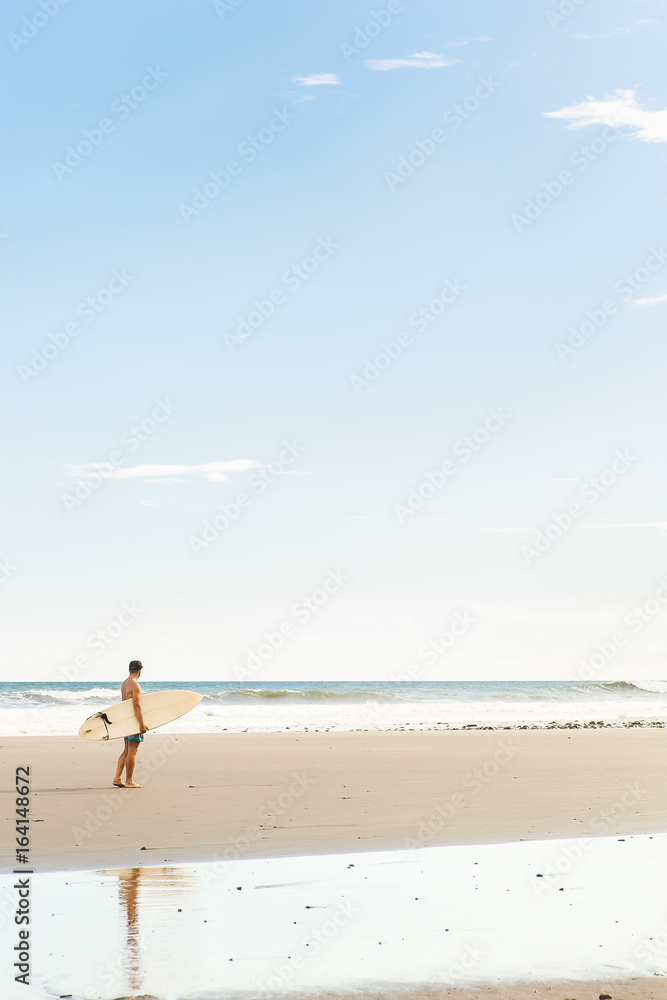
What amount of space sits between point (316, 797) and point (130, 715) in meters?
3.12

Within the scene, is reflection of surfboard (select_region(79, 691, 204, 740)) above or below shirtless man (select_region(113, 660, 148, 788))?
above

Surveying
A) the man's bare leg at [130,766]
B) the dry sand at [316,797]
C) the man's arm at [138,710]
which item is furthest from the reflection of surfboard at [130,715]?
the dry sand at [316,797]

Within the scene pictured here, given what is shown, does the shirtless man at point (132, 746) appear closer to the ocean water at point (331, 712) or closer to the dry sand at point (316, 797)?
the dry sand at point (316, 797)

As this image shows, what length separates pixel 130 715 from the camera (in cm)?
1362

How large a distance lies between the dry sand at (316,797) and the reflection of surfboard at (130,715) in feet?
2.23

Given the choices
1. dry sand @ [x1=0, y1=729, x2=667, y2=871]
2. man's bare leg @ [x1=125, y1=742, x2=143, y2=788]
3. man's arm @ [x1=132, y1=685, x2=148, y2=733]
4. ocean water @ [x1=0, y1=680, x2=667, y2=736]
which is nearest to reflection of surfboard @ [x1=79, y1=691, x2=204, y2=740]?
man's arm @ [x1=132, y1=685, x2=148, y2=733]

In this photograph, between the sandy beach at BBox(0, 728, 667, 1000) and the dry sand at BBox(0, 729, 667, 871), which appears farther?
the dry sand at BBox(0, 729, 667, 871)

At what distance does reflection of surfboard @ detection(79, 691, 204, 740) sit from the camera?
14.0 meters

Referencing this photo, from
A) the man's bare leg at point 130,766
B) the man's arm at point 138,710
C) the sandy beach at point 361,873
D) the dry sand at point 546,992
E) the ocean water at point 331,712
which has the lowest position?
the dry sand at point 546,992

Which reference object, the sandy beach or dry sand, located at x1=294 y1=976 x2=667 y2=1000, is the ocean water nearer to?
the sandy beach

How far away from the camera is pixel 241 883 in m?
7.57

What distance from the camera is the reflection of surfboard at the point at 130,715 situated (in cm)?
1395

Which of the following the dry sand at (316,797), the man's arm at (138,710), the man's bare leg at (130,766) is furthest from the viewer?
the man's bare leg at (130,766)

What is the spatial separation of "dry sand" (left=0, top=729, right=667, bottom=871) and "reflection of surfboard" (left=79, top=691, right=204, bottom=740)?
68cm
